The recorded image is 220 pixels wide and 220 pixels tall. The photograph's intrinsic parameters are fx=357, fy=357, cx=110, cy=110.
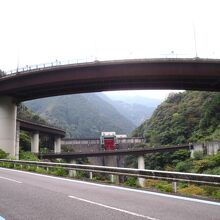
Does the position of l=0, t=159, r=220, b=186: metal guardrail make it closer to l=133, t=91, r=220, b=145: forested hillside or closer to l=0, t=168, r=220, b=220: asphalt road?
l=0, t=168, r=220, b=220: asphalt road

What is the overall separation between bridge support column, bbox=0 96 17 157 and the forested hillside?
49398 mm

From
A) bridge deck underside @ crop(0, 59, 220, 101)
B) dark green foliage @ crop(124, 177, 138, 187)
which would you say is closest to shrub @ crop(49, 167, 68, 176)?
dark green foliage @ crop(124, 177, 138, 187)

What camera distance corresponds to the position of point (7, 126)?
4738 centimetres

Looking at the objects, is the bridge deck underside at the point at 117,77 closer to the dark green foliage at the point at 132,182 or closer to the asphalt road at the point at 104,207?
the dark green foliage at the point at 132,182

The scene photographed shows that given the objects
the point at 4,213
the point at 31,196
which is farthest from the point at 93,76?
the point at 4,213

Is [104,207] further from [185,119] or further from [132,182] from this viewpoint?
[185,119]

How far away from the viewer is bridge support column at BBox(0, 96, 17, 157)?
4706 centimetres

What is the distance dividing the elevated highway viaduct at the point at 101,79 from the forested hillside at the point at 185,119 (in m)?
38.6

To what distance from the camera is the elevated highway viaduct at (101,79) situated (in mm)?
40062

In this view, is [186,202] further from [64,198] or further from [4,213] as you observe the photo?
[4,213]

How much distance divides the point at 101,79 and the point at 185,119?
71.5 m

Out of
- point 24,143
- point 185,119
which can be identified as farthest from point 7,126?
point 185,119

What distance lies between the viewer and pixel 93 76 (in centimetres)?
4075

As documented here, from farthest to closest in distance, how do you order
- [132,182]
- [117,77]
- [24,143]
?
[24,143] < [117,77] < [132,182]
